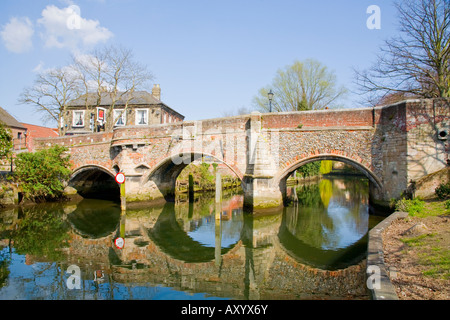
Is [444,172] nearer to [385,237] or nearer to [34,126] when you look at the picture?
[385,237]

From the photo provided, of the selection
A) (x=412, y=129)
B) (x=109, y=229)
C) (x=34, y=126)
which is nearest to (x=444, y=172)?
(x=412, y=129)

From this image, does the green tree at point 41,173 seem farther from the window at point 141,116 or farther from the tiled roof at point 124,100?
the tiled roof at point 124,100

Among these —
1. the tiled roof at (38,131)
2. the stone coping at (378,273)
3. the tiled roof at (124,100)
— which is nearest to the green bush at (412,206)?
the stone coping at (378,273)

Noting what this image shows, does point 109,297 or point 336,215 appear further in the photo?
point 336,215

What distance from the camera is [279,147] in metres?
13.7

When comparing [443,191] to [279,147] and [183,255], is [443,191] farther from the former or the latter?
[183,255]

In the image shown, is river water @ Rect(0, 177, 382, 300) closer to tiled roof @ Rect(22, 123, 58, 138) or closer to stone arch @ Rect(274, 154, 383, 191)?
stone arch @ Rect(274, 154, 383, 191)

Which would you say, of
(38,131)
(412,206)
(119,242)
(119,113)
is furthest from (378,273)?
(38,131)

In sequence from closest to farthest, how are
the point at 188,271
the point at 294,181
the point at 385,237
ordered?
1. the point at 385,237
2. the point at 188,271
3. the point at 294,181

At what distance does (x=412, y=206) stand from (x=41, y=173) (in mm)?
18458

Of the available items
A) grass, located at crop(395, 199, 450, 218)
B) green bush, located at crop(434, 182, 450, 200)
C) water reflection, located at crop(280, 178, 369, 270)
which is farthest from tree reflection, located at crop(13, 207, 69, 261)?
green bush, located at crop(434, 182, 450, 200)

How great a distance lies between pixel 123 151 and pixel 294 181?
19.8 meters

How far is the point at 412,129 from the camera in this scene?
11.0 meters
